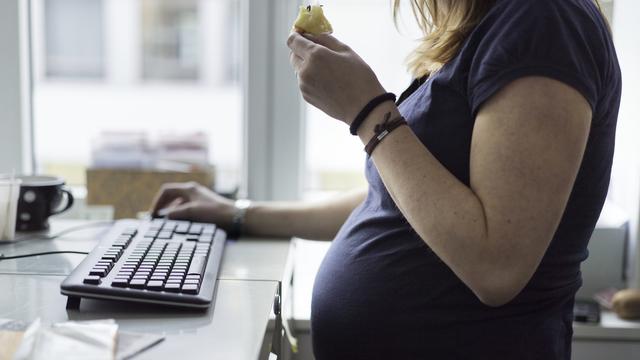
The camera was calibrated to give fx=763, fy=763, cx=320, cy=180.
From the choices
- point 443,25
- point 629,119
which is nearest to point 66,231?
point 443,25

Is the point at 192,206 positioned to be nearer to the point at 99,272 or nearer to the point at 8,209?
the point at 8,209

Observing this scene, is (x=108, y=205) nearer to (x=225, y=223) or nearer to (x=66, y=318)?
(x=225, y=223)

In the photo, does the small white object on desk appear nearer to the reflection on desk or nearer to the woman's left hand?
the reflection on desk

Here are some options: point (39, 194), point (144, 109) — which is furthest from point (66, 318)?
point (144, 109)

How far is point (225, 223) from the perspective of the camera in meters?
1.43

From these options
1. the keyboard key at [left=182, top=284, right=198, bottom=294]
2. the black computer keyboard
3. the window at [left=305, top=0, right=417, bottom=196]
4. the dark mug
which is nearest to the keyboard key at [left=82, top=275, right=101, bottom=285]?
the black computer keyboard

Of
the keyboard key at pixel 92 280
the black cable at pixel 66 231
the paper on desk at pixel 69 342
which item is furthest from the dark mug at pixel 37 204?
the paper on desk at pixel 69 342

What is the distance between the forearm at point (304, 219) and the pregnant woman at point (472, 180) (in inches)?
12.4

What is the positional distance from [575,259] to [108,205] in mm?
1200

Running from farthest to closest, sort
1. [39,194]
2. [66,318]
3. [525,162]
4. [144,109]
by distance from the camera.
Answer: [144,109]
[39,194]
[66,318]
[525,162]

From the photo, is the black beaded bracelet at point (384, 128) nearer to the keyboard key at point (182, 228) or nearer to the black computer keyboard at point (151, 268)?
the black computer keyboard at point (151, 268)

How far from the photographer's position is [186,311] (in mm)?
912

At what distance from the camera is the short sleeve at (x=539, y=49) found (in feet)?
2.58

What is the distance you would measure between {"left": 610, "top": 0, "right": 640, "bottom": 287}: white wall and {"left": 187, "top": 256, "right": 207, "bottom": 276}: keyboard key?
38.1 inches
